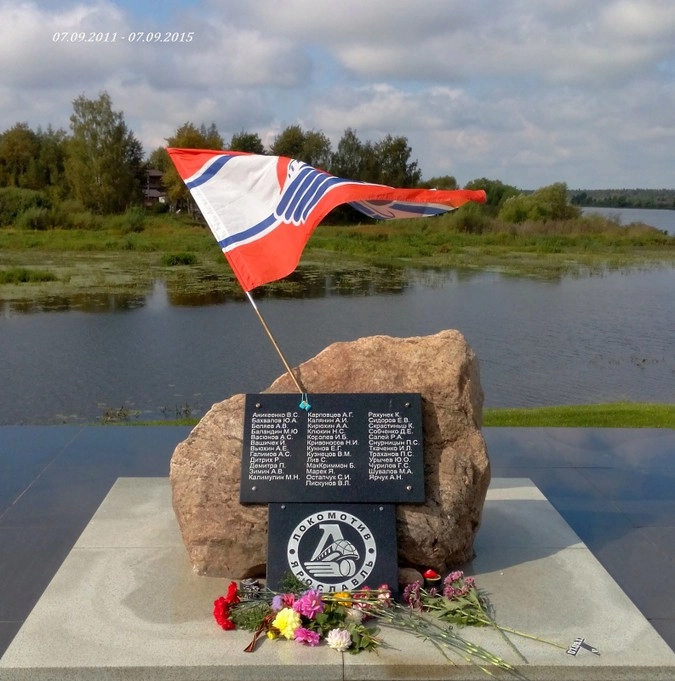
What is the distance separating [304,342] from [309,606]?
36.7 feet

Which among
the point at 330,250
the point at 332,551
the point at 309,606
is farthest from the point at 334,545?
the point at 330,250

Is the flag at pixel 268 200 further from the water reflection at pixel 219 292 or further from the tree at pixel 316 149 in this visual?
the tree at pixel 316 149

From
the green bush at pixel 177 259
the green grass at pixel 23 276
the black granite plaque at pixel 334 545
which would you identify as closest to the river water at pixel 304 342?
the green grass at pixel 23 276

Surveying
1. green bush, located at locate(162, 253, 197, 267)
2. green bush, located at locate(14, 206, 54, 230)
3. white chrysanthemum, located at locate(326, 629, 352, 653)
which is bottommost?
green bush, located at locate(162, 253, 197, 267)

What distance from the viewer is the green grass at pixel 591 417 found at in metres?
8.65

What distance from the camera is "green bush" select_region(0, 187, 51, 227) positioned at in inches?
1593

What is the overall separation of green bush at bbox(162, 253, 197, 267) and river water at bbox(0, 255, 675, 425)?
4715mm

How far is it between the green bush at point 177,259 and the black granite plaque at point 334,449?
77.6 feet

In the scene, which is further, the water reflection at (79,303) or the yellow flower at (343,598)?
the water reflection at (79,303)

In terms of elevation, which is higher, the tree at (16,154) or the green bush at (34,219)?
the tree at (16,154)

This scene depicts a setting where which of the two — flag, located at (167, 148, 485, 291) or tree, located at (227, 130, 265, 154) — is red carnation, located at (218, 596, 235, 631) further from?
tree, located at (227, 130, 265, 154)

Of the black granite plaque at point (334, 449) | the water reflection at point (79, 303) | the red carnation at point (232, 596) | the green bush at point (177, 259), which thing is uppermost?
the black granite plaque at point (334, 449)

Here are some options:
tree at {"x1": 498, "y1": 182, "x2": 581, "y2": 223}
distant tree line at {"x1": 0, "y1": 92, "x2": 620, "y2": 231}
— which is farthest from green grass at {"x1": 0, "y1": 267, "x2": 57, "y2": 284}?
tree at {"x1": 498, "y1": 182, "x2": 581, "y2": 223}

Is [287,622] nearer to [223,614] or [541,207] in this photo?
[223,614]
